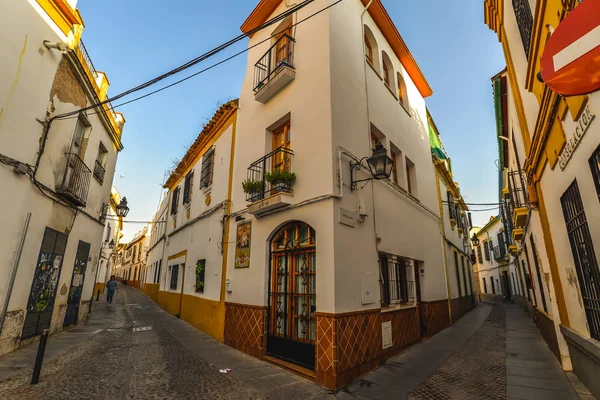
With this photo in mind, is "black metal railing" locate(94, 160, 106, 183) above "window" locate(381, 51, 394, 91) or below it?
below

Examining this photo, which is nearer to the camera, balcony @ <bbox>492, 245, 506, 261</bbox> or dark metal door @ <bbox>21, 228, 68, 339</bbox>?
dark metal door @ <bbox>21, 228, 68, 339</bbox>

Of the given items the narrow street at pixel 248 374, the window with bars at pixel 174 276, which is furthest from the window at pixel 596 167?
the window with bars at pixel 174 276

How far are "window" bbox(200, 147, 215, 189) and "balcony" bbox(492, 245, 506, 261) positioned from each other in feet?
76.5

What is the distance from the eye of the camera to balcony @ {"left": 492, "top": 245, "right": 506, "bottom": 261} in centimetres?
2270

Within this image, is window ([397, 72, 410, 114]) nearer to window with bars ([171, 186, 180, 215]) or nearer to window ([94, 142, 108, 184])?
window ([94, 142, 108, 184])

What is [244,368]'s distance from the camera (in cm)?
532

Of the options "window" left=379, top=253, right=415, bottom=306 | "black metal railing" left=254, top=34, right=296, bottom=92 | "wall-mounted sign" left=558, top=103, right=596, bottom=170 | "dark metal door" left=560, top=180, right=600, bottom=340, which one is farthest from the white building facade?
"dark metal door" left=560, top=180, right=600, bottom=340

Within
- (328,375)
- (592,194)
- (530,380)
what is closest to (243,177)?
(328,375)

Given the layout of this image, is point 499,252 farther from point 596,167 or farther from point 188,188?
point 596,167

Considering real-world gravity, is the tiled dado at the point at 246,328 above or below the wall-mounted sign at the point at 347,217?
below

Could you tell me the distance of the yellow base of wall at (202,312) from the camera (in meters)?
7.51

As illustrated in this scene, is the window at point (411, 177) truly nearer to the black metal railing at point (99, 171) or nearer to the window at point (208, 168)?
the window at point (208, 168)

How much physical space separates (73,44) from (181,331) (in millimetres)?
8641

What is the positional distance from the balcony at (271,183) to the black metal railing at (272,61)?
213 cm
